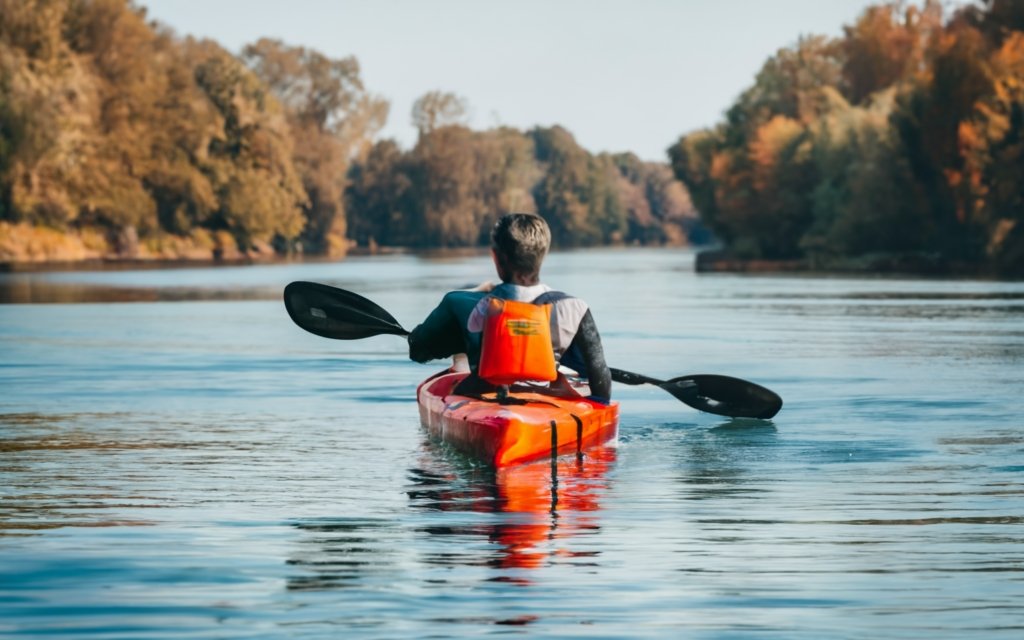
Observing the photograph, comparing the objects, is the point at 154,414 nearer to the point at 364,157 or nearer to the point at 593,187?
the point at 364,157

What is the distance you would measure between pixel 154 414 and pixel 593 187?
608 ft

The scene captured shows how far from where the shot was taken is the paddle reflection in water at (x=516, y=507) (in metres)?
8.16

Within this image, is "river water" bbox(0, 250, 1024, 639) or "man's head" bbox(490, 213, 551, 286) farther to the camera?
"man's head" bbox(490, 213, 551, 286)

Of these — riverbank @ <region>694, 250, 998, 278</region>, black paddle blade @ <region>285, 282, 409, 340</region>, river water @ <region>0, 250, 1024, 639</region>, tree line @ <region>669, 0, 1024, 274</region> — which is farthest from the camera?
riverbank @ <region>694, 250, 998, 278</region>

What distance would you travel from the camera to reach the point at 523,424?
10969mm

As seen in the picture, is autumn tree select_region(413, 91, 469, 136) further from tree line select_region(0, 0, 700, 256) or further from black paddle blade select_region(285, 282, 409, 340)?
black paddle blade select_region(285, 282, 409, 340)

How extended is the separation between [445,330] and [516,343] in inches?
38.1

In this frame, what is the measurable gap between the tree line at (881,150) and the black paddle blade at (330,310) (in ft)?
175

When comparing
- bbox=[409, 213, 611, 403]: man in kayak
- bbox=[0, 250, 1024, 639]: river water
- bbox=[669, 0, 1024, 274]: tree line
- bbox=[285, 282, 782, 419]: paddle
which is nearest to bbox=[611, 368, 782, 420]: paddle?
bbox=[285, 282, 782, 419]: paddle

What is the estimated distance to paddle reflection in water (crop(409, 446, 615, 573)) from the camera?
8.16 metres

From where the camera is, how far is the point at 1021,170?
63969mm

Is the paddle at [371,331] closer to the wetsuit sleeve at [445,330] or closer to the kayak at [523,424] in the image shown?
the kayak at [523,424]

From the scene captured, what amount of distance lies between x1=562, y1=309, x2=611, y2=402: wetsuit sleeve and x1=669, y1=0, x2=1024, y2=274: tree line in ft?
181

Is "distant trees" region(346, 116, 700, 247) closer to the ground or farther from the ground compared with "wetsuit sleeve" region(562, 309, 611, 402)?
farther from the ground
